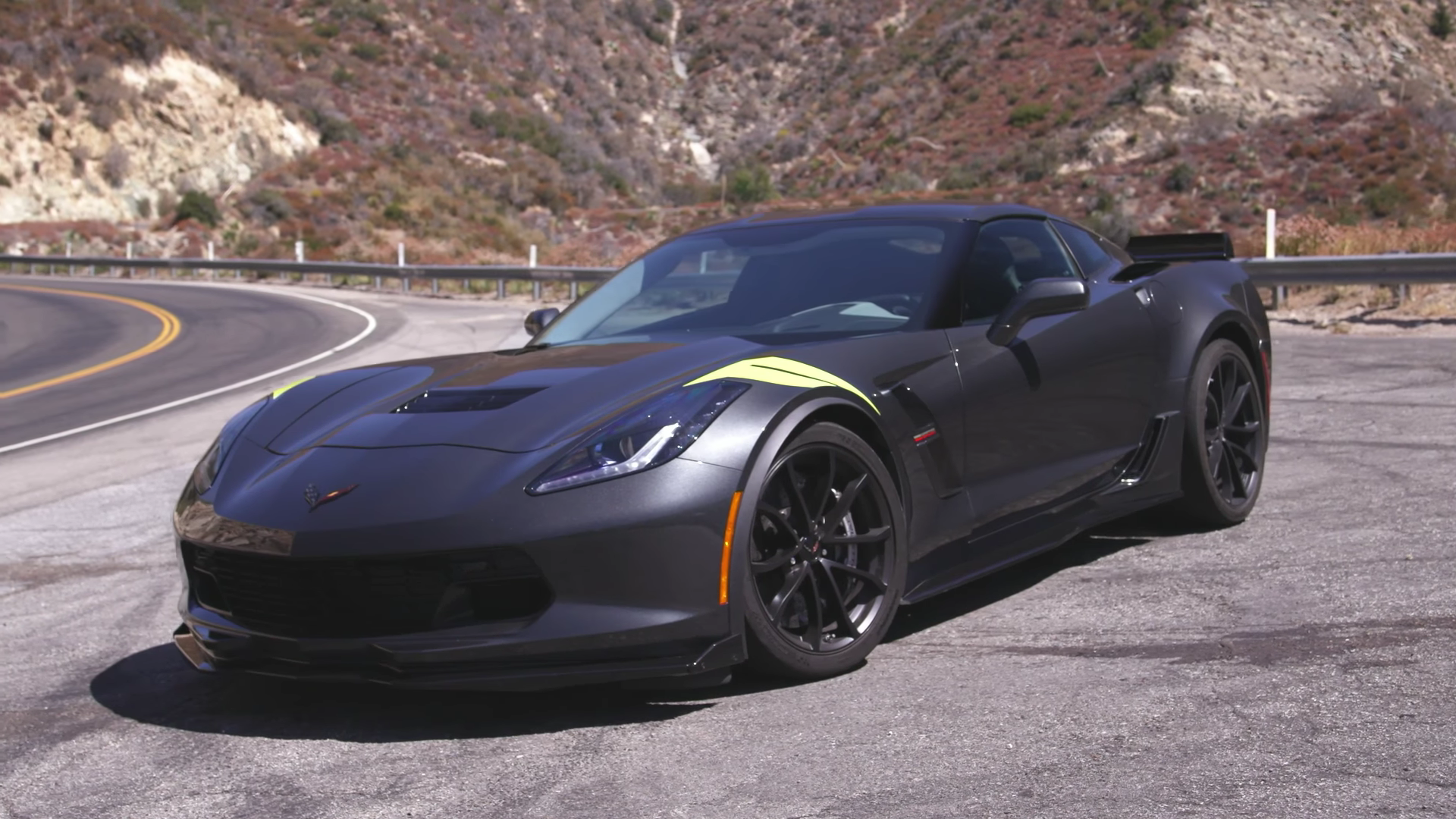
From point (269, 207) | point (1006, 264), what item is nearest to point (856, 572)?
point (1006, 264)

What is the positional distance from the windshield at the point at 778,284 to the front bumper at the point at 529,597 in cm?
116

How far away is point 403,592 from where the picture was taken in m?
3.51

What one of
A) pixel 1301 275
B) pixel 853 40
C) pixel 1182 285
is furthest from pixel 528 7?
pixel 1182 285

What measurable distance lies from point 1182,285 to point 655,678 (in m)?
3.22

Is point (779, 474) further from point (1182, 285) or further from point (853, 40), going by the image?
point (853, 40)

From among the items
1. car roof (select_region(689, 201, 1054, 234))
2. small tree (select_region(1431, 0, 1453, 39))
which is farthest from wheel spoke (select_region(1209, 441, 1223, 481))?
small tree (select_region(1431, 0, 1453, 39))

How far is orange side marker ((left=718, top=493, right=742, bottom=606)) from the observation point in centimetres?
356

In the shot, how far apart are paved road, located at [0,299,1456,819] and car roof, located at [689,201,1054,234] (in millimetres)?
1317

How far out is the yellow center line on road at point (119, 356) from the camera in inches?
566

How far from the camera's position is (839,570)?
3949 mm

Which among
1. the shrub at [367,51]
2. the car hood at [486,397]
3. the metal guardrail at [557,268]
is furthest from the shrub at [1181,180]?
the shrub at [367,51]

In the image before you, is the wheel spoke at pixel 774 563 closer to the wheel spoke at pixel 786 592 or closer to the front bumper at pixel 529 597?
the wheel spoke at pixel 786 592

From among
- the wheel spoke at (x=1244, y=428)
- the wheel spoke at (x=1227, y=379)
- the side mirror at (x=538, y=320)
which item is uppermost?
the side mirror at (x=538, y=320)

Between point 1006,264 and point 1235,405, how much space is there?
1500 millimetres
